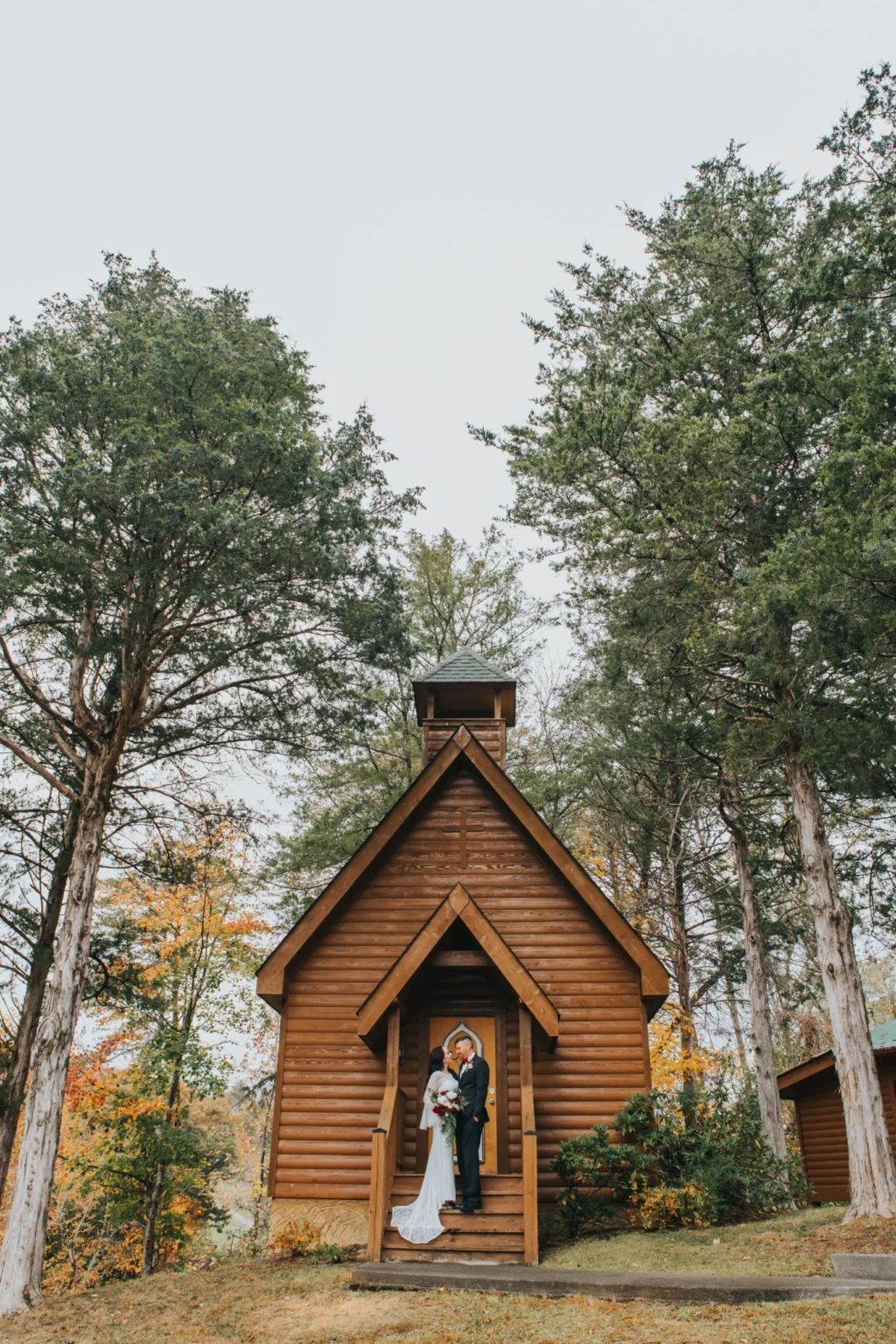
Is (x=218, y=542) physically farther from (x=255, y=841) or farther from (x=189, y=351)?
(x=255, y=841)

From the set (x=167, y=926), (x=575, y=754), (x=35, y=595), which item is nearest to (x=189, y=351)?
(x=35, y=595)

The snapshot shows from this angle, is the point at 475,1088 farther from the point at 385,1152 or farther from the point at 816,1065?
the point at 816,1065

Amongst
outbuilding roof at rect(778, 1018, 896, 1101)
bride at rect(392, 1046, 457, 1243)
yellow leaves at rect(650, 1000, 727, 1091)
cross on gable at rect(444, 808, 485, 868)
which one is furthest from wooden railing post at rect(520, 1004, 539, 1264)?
outbuilding roof at rect(778, 1018, 896, 1101)

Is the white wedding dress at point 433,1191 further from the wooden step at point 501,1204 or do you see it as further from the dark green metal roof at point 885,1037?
the dark green metal roof at point 885,1037

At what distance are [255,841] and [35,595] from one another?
5.19 meters

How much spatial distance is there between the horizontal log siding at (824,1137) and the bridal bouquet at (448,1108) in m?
13.3

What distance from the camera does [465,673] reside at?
15.5 metres

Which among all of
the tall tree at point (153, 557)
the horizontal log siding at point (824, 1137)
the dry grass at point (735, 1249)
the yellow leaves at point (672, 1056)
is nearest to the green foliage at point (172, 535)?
the tall tree at point (153, 557)

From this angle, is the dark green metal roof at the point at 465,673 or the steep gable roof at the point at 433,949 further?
the dark green metal roof at the point at 465,673

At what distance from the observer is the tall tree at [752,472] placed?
11.7 m

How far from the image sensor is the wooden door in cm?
1130

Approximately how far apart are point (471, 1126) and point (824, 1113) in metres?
14.7

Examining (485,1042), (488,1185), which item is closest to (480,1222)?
(488,1185)

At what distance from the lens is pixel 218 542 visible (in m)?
12.4
